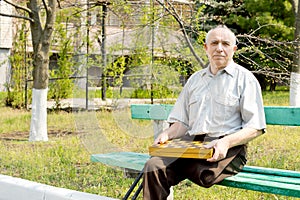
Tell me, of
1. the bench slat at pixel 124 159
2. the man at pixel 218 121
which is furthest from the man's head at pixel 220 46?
the bench slat at pixel 124 159

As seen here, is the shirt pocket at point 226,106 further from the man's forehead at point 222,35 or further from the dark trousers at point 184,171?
the man's forehead at point 222,35

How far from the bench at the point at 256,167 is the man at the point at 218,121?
5.1 inches

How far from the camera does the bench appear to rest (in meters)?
3.04

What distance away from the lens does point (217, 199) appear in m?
4.23

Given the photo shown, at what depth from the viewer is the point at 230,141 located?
3084 millimetres

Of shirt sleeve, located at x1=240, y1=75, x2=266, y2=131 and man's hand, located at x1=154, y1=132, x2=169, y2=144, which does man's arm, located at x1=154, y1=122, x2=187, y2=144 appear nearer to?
man's hand, located at x1=154, y1=132, x2=169, y2=144

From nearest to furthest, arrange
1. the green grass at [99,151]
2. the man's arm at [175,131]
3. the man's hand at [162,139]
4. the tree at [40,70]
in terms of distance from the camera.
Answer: the man's hand at [162,139] → the man's arm at [175,131] → the green grass at [99,151] → the tree at [40,70]

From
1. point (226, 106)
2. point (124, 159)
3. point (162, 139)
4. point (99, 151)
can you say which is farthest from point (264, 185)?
point (99, 151)

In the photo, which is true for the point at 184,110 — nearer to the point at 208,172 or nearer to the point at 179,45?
the point at 208,172

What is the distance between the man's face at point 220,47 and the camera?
3.23m

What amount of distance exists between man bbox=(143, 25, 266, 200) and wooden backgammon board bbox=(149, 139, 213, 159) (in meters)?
0.05

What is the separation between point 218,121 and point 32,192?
170 centimetres

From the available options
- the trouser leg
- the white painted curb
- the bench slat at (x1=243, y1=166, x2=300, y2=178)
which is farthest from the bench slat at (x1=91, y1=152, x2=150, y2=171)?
the bench slat at (x1=243, y1=166, x2=300, y2=178)

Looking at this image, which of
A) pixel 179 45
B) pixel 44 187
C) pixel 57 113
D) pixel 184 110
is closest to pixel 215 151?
pixel 184 110
